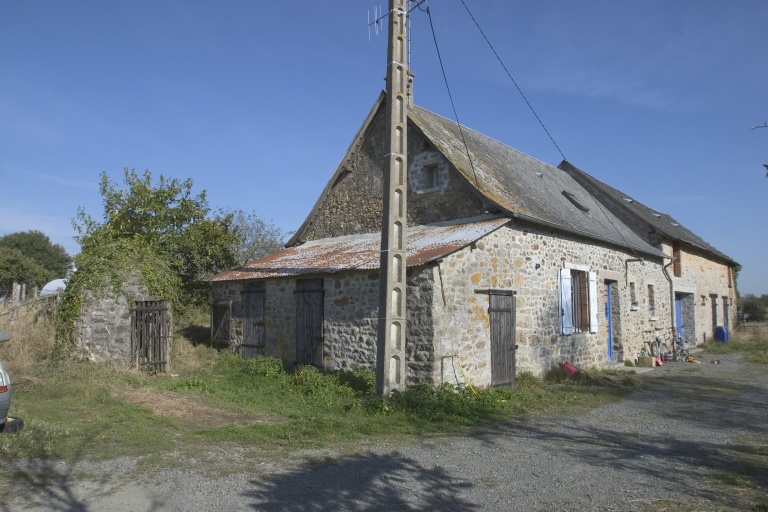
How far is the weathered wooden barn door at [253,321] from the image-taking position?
13.2 meters

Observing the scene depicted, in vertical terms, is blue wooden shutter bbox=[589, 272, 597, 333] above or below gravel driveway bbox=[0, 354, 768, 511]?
above

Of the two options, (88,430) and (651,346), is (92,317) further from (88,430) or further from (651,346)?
(651,346)

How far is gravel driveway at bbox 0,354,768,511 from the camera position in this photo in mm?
4652

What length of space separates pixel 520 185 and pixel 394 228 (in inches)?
257

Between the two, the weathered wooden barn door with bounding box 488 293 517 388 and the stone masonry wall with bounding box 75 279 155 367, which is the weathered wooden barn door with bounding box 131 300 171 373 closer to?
the stone masonry wall with bounding box 75 279 155 367

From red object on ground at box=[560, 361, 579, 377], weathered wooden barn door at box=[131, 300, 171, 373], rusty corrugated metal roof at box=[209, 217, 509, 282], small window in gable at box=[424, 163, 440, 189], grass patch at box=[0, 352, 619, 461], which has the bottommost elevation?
grass patch at box=[0, 352, 619, 461]

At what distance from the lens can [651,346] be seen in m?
16.8

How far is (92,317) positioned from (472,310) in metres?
7.29

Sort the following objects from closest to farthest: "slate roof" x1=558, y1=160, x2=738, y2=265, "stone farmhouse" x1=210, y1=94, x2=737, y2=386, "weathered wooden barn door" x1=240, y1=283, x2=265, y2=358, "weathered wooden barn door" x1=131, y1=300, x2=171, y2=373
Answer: "stone farmhouse" x1=210, y1=94, x2=737, y2=386, "weathered wooden barn door" x1=131, y1=300, x2=171, y2=373, "weathered wooden barn door" x1=240, y1=283, x2=265, y2=358, "slate roof" x1=558, y1=160, x2=738, y2=265

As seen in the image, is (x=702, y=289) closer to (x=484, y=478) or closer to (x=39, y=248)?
(x=484, y=478)

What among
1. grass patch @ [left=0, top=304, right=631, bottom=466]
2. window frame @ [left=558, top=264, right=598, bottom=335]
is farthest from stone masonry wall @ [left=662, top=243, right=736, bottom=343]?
grass patch @ [left=0, top=304, right=631, bottom=466]

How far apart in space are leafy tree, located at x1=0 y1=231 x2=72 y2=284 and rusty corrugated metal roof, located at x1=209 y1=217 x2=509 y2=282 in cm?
3861

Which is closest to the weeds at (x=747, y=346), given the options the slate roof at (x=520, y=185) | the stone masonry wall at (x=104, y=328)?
the slate roof at (x=520, y=185)

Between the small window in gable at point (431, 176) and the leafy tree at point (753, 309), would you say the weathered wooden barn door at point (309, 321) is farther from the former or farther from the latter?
the leafy tree at point (753, 309)
